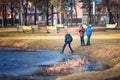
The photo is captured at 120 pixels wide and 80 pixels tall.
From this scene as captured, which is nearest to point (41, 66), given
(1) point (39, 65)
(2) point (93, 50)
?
(1) point (39, 65)

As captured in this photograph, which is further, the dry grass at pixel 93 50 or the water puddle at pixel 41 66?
the water puddle at pixel 41 66

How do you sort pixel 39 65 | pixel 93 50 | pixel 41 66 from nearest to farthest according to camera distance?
pixel 41 66 < pixel 39 65 < pixel 93 50

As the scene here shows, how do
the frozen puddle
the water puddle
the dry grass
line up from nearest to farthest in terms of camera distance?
1. the dry grass
2. the water puddle
3. the frozen puddle

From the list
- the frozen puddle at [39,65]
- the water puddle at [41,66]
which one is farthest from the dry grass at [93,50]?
the frozen puddle at [39,65]

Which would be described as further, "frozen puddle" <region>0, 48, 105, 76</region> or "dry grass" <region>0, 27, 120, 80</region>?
"frozen puddle" <region>0, 48, 105, 76</region>

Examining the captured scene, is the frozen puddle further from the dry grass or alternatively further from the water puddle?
the dry grass

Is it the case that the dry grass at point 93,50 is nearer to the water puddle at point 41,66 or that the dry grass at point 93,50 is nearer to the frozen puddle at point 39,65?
the water puddle at point 41,66

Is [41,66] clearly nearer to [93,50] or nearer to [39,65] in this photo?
[39,65]

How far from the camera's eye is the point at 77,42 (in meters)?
42.4

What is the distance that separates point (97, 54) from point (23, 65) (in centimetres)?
740

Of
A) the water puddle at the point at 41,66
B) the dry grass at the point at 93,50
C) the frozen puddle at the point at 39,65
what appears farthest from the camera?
the frozen puddle at the point at 39,65

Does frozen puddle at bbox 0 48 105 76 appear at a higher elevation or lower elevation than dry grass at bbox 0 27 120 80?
lower

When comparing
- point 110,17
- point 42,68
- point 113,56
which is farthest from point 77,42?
point 110,17

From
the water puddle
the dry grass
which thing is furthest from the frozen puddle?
the dry grass
